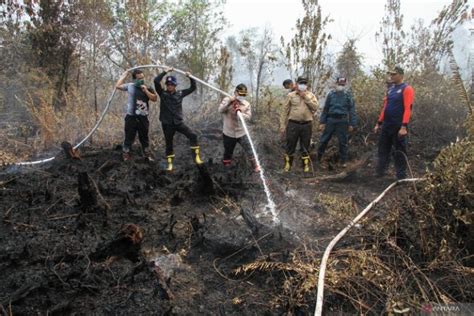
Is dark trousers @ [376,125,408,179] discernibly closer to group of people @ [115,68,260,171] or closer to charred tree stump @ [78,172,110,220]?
group of people @ [115,68,260,171]

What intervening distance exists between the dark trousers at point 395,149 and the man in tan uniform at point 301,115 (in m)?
1.26

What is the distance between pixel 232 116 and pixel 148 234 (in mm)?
2825

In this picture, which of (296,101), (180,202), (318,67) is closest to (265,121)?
(318,67)

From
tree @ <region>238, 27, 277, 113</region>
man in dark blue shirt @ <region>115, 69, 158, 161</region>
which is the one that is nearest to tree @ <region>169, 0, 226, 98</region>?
tree @ <region>238, 27, 277, 113</region>

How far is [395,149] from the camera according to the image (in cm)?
557

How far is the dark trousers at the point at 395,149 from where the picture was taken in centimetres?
544

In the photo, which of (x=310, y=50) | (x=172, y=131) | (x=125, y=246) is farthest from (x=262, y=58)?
(x=125, y=246)

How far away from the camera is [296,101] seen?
6223 mm

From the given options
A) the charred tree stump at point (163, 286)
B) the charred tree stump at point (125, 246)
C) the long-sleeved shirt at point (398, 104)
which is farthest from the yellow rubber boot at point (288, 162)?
the charred tree stump at point (163, 286)

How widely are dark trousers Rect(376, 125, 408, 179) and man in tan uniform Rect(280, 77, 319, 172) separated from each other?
1.26 m

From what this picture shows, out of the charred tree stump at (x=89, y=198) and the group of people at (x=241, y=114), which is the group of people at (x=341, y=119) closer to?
the group of people at (x=241, y=114)

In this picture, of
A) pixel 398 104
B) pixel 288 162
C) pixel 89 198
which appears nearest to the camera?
pixel 89 198

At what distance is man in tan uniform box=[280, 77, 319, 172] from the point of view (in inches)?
242

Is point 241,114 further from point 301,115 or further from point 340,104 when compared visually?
point 340,104
